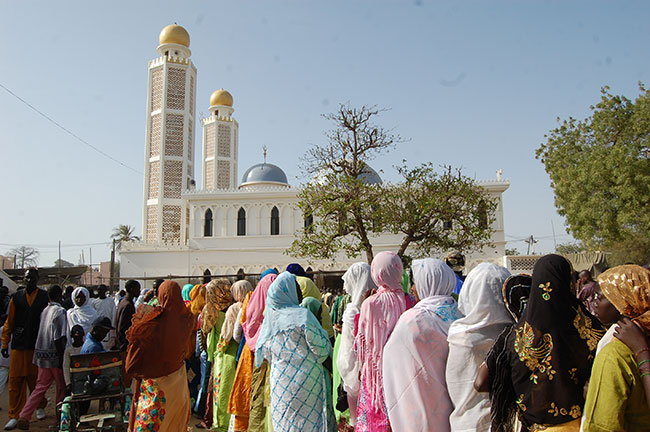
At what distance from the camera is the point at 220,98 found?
3816 cm

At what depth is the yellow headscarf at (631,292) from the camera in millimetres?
1825

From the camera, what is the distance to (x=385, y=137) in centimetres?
1588

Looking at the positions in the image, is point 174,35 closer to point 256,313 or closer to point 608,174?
point 608,174

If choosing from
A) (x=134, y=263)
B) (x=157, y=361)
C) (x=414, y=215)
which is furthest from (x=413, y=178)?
(x=134, y=263)

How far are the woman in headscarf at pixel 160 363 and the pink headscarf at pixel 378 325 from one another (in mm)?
1457

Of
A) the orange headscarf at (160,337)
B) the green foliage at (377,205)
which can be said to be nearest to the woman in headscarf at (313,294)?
the orange headscarf at (160,337)

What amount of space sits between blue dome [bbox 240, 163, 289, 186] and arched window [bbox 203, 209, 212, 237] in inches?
173

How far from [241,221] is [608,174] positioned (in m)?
17.3

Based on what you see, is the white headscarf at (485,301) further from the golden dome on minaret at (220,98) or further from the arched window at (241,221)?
the golden dome on minaret at (220,98)

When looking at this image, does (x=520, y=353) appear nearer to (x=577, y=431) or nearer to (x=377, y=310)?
(x=577, y=431)

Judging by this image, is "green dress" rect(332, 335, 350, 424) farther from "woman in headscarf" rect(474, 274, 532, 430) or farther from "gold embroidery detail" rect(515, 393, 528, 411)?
"gold embroidery detail" rect(515, 393, 528, 411)

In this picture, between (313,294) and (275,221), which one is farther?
(275,221)

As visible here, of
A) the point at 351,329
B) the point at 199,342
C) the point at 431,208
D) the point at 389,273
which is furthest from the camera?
the point at 431,208

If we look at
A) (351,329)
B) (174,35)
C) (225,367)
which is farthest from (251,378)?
(174,35)
